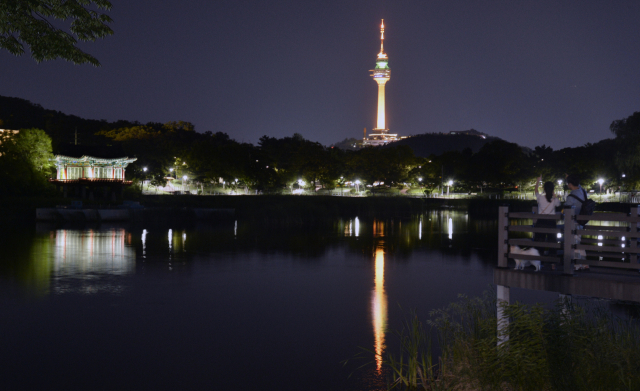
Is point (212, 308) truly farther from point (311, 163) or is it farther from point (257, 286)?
point (311, 163)

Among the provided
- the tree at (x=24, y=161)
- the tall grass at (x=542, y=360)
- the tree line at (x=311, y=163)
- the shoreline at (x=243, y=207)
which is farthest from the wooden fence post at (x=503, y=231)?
the tree at (x=24, y=161)

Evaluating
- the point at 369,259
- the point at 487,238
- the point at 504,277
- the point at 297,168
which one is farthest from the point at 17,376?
the point at 297,168

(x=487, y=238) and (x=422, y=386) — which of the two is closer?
(x=422, y=386)

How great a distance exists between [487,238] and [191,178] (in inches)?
2337

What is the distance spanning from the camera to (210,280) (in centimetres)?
2019

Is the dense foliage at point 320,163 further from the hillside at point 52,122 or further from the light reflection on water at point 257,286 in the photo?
the light reflection on water at point 257,286

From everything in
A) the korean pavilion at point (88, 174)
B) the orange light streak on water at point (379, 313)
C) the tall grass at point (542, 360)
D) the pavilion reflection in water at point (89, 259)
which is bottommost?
the orange light streak on water at point (379, 313)

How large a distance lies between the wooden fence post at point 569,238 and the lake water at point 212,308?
12.3 feet

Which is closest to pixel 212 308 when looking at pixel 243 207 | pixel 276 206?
pixel 276 206

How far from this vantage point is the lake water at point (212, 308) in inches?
406

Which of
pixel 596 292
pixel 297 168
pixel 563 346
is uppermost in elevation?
pixel 297 168

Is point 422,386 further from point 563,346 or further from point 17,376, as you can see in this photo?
point 17,376

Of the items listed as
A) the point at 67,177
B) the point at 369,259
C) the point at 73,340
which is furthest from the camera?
the point at 67,177

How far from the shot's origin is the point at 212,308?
1561cm
